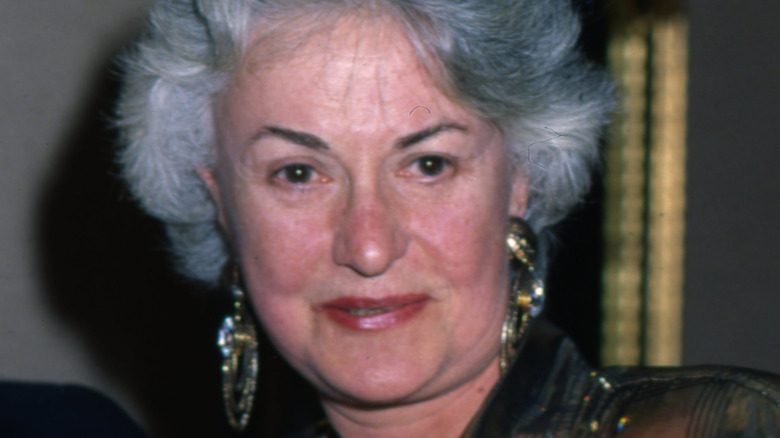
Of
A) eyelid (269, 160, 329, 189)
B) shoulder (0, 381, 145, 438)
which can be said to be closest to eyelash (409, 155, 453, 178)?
eyelid (269, 160, 329, 189)

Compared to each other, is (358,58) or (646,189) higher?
(358,58)

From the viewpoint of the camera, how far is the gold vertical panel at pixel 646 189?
2059 millimetres

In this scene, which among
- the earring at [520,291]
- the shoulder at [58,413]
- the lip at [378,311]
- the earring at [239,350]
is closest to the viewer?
the lip at [378,311]

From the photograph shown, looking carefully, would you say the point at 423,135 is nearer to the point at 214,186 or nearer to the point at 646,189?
the point at 214,186

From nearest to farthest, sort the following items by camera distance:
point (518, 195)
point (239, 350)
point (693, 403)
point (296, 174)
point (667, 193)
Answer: point (693, 403) → point (296, 174) → point (518, 195) → point (239, 350) → point (667, 193)

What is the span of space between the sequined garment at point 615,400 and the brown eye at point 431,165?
1.07 feet

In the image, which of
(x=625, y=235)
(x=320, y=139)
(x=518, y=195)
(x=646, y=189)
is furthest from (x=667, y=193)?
(x=320, y=139)

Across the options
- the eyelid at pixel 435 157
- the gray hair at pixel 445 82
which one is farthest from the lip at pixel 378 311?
the gray hair at pixel 445 82

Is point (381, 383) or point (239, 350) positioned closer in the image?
point (381, 383)

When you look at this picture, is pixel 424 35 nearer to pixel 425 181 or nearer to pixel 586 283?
pixel 425 181

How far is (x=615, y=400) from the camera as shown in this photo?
3.42 ft

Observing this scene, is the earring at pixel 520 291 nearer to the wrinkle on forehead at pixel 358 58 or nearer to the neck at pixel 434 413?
the neck at pixel 434 413

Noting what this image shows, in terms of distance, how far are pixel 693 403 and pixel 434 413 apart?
0.39m

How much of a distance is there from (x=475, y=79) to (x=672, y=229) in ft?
4.30
